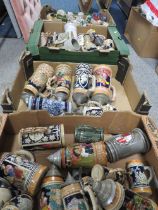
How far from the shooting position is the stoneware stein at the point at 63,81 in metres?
0.91

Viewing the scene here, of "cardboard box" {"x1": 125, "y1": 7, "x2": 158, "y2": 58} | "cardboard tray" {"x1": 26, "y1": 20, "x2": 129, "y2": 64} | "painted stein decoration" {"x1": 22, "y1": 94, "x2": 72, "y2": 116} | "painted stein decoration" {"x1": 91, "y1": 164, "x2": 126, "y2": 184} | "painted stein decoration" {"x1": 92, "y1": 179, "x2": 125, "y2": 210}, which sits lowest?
"cardboard box" {"x1": 125, "y1": 7, "x2": 158, "y2": 58}

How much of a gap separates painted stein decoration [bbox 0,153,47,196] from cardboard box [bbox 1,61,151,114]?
0.82 feet

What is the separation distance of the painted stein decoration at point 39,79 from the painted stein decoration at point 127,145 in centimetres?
45

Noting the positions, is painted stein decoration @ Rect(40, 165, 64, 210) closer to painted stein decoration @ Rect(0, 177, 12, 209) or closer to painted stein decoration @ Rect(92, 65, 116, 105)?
painted stein decoration @ Rect(0, 177, 12, 209)

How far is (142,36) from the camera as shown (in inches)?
77.2

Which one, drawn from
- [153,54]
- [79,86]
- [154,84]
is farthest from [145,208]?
[153,54]

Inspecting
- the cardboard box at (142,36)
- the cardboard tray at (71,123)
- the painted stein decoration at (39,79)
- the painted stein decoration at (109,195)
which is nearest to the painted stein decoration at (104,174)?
the painted stein decoration at (109,195)

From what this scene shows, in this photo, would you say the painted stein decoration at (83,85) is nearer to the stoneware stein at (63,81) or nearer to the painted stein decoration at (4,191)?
the stoneware stein at (63,81)

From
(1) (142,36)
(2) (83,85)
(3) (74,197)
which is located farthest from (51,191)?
(1) (142,36)

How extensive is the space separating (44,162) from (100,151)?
0.24m

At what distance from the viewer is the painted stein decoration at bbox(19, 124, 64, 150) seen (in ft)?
2.25

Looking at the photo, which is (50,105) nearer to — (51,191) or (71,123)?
(71,123)

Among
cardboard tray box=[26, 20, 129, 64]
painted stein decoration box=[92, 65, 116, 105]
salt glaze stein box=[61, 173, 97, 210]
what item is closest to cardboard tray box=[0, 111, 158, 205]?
painted stein decoration box=[92, 65, 116, 105]

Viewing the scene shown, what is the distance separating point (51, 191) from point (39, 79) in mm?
571
